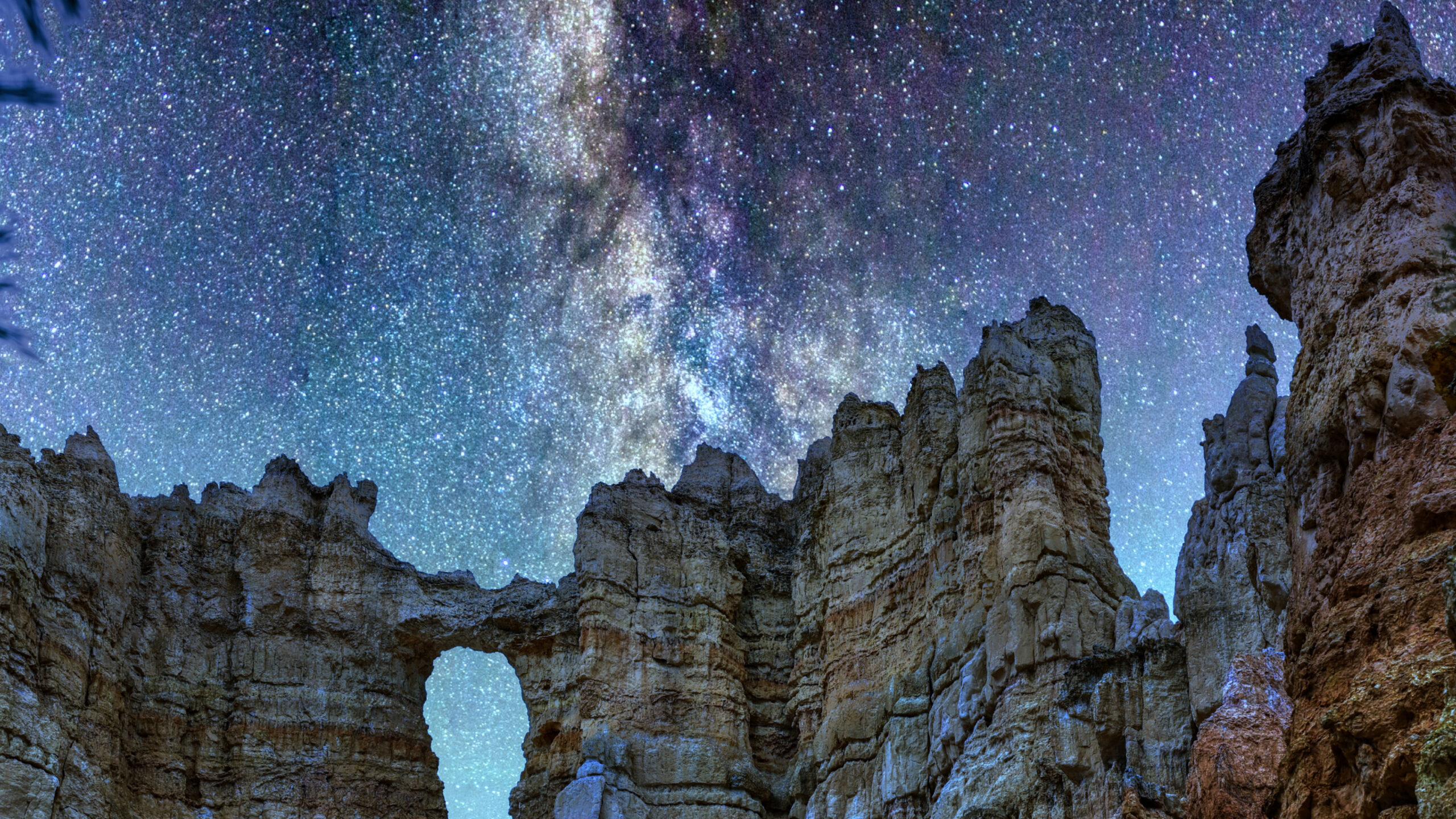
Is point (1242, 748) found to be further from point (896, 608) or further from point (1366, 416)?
point (896, 608)

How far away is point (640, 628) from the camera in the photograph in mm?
50219

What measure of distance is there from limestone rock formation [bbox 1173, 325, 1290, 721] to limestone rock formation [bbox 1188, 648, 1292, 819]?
277cm

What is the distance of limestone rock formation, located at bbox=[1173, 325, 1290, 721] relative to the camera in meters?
26.8

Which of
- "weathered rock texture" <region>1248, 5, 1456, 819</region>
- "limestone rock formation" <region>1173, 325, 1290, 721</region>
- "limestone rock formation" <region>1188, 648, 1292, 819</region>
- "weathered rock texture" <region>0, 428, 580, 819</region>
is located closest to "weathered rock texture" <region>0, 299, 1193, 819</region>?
"weathered rock texture" <region>0, 428, 580, 819</region>

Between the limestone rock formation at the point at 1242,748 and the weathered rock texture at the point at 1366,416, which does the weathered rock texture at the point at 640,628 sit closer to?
the limestone rock formation at the point at 1242,748

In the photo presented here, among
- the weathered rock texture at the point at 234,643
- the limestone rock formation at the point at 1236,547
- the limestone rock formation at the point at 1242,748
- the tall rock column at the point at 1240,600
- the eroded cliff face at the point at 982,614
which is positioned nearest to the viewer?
the limestone rock formation at the point at 1242,748

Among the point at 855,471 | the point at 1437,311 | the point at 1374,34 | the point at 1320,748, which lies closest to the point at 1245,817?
the point at 1320,748

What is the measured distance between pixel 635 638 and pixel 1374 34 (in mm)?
33572

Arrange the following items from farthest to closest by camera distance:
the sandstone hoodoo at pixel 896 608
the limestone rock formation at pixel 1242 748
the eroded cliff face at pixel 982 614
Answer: the eroded cliff face at pixel 982 614 → the limestone rock formation at pixel 1242 748 → the sandstone hoodoo at pixel 896 608

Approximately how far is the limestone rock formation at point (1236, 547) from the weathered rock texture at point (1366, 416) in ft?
21.8

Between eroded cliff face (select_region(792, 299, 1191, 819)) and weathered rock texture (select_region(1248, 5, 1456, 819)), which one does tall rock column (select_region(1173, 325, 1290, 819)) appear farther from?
weathered rock texture (select_region(1248, 5, 1456, 819))

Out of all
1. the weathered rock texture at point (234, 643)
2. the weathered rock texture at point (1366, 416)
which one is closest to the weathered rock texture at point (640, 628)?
the weathered rock texture at point (234, 643)

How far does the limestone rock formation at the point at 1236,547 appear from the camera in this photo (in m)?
A: 26.8

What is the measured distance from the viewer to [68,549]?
47281mm
